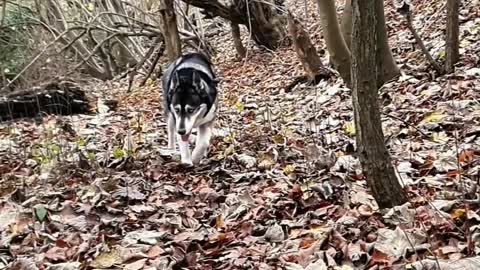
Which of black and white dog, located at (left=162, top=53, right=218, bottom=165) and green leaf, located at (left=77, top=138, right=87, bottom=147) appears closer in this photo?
black and white dog, located at (left=162, top=53, right=218, bottom=165)

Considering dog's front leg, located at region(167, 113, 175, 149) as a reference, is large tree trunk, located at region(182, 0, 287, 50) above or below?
above

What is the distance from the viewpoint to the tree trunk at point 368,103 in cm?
322

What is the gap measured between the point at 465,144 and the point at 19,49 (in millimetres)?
12754

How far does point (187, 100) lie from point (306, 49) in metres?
4.05

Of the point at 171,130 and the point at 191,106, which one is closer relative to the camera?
the point at 191,106

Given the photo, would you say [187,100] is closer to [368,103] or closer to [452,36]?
[452,36]

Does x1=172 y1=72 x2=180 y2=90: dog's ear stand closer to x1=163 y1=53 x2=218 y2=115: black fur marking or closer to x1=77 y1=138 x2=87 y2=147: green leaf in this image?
x1=163 y1=53 x2=218 y2=115: black fur marking

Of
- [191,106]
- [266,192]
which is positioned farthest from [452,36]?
[266,192]

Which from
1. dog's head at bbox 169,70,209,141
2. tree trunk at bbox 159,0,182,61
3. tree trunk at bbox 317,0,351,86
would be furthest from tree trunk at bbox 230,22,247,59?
dog's head at bbox 169,70,209,141

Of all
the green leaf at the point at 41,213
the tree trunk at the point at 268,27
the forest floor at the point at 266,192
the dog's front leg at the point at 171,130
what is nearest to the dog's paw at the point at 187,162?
the forest floor at the point at 266,192

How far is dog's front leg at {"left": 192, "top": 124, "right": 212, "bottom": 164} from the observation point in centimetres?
644

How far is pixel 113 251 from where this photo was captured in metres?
3.73

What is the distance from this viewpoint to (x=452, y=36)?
720 cm

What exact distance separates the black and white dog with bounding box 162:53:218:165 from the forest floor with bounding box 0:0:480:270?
0.65ft
